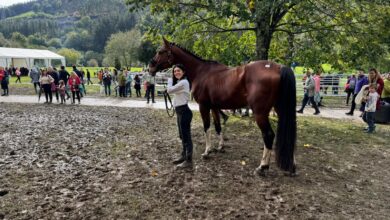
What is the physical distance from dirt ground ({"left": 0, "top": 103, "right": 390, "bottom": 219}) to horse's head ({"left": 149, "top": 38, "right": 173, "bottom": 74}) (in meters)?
1.85

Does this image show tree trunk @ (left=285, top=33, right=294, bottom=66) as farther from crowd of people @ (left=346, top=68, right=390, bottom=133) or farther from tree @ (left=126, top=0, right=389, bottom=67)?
crowd of people @ (left=346, top=68, right=390, bottom=133)

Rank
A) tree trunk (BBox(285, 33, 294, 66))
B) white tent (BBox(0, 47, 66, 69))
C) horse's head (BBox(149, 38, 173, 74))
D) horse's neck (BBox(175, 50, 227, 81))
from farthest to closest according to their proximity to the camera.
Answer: white tent (BBox(0, 47, 66, 69)) < tree trunk (BBox(285, 33, 294, 66)) < horse's head (BBox(149, 38, 173, 74)) < horse's neck (BBox(175, 50, 227, 81))

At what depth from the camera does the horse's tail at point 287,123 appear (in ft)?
17.4

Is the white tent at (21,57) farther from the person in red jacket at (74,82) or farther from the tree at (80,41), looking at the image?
the tree at (80,41)

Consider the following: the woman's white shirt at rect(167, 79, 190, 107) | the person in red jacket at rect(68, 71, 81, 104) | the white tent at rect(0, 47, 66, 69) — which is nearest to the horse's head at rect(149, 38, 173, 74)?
the woman's white shirt at rect(167, 79, 190, 107)

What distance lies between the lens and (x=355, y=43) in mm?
9328

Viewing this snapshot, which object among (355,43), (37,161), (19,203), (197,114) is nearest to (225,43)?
(197,114)

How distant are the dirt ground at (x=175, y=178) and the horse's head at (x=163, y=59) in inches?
72.9

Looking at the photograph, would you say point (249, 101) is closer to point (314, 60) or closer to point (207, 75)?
point (207, 75)

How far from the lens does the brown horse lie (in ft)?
17.4

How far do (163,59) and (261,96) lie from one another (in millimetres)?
2561

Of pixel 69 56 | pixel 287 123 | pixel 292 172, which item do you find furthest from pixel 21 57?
pixel 292 172

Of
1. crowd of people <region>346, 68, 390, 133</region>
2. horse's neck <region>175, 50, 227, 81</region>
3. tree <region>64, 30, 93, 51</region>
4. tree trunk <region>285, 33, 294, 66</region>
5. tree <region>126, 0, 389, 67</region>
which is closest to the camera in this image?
horse's neck <region>175, 50, 227, 81</region>

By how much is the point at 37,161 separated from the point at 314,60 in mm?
8457
